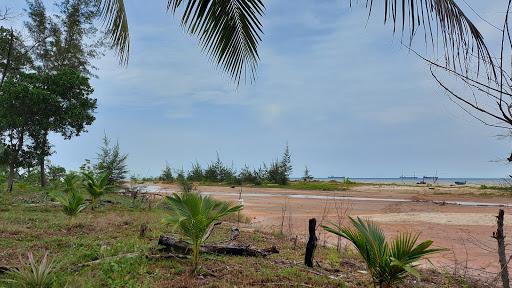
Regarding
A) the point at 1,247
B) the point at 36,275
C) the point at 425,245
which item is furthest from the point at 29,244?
the point at 425,245

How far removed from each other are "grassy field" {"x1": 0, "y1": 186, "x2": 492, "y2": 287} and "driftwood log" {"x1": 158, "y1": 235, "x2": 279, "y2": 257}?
168 mm

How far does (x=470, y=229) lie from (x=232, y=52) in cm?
1054

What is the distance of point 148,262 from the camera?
5551 millimetres

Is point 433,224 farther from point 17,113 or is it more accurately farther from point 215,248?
point 17,113

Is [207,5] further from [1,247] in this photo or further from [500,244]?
[1,247]

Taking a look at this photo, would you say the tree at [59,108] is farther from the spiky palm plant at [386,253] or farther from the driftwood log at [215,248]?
the spiky palm plant at [386,253]

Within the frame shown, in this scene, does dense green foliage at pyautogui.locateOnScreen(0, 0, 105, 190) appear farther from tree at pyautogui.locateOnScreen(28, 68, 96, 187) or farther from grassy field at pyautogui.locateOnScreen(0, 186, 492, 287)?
grassy field at pyautogui.locateOnScreen(0, 186, 492, 287)

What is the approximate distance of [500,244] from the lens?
461 centimetres

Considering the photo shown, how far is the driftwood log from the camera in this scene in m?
5.96

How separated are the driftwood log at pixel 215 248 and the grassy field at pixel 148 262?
168mm

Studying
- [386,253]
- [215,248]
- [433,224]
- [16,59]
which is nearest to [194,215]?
[215,248]

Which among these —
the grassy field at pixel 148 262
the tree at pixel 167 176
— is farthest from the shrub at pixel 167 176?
the grassy field at pixel 148 262

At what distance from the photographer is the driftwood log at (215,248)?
596cm

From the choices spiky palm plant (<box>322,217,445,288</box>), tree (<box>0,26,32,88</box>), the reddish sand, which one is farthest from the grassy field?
tree (<box>0,26,32,88</box>)
